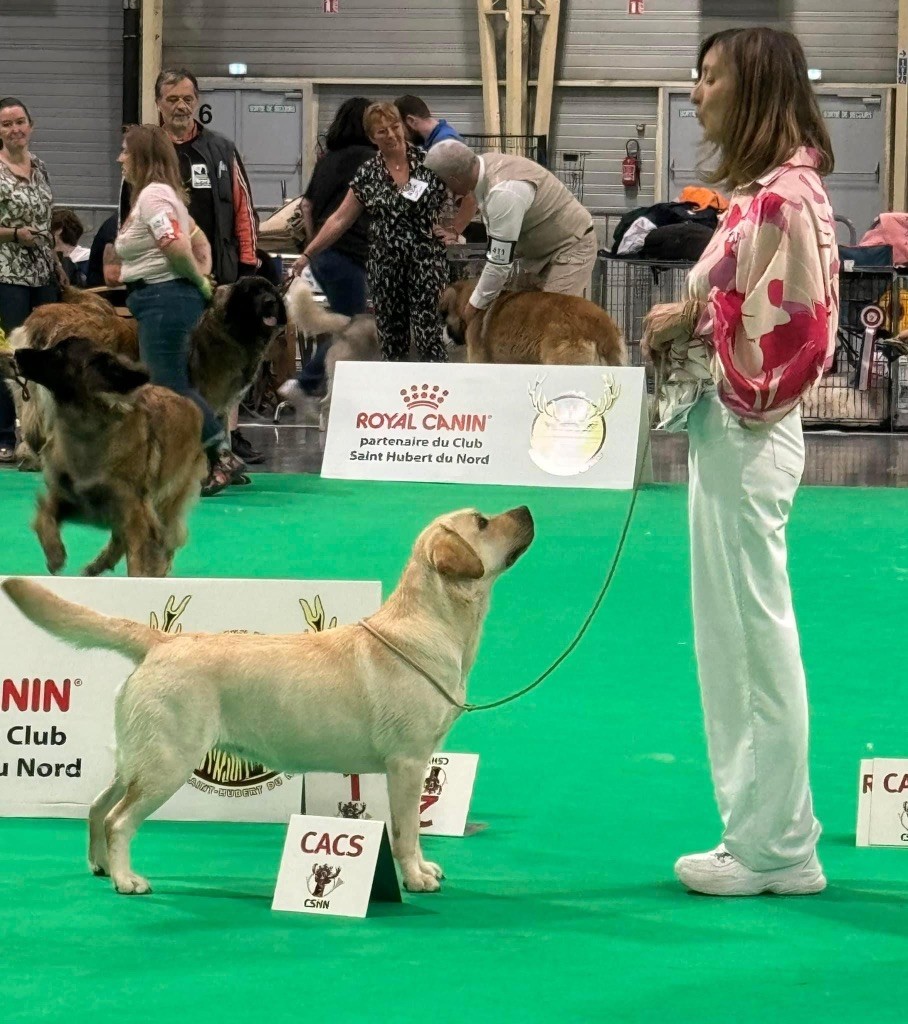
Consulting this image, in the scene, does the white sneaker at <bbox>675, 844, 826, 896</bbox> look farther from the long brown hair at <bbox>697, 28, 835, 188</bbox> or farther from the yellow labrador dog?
the long brown hair at <bbox>697, 28, 835, 188</bbox>

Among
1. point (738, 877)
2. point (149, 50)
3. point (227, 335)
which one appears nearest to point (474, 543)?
point (738, 877)

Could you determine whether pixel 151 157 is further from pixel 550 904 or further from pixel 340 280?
pixel 550 904

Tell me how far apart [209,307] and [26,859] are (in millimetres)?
5063

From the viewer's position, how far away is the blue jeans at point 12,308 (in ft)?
28.6

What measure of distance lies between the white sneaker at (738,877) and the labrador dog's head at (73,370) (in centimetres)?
329

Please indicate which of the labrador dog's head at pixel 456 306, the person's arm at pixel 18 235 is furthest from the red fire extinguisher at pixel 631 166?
the person's arm at pixel 18 235

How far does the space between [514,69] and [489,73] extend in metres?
0.26

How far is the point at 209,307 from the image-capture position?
7777mm

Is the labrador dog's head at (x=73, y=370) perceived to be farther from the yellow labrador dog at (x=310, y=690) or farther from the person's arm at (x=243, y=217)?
the person's arm at (x=243, y=217)

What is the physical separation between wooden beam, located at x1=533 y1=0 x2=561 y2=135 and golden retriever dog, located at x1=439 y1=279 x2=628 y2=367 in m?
8.70

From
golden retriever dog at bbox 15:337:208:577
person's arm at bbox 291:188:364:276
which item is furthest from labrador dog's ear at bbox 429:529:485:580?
person's arm at bbox 291:188:364:276

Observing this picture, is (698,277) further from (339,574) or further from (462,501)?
(462,501)

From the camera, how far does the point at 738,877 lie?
2850 mm

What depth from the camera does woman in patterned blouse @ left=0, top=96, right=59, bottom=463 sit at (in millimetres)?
8555
